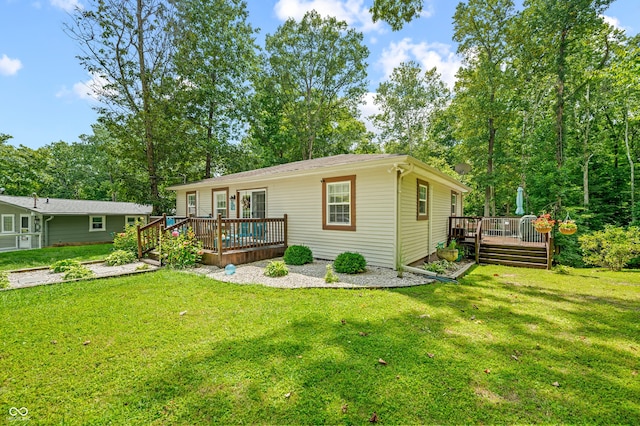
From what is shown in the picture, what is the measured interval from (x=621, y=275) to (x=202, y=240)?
11770mm

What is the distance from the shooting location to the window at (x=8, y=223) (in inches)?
648

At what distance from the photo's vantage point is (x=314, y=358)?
9.00 ft

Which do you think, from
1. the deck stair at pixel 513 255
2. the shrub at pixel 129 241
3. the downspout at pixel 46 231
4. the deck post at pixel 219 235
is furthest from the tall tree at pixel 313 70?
the downspout at pixel 46 231

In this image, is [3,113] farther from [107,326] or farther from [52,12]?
[107,326]

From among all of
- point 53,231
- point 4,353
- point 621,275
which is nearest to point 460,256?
point 621,275

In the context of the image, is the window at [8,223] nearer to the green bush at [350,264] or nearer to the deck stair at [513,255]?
the green bush at [350,264]

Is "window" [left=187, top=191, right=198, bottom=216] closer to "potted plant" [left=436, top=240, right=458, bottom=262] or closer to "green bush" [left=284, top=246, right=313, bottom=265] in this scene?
"green bush" [left=284, top=246, right=313, bottom=265]

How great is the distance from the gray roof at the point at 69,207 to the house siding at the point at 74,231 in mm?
684

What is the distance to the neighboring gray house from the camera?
16078 millimetres

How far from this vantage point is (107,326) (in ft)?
11.4

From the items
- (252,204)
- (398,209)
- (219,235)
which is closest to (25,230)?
(252,204)

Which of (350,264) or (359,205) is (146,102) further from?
(350,264)

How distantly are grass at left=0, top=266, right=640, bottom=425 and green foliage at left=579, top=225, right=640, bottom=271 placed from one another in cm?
475

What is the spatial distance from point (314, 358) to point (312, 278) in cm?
335
